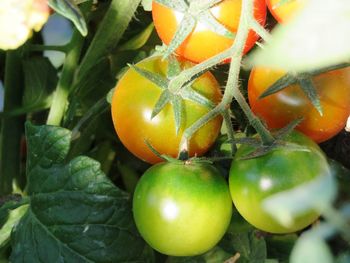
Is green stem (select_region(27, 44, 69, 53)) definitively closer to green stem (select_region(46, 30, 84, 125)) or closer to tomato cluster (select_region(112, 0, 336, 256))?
green stem (select_region(46, 30, 84, 125))

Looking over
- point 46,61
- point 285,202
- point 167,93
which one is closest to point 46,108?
point 46,61

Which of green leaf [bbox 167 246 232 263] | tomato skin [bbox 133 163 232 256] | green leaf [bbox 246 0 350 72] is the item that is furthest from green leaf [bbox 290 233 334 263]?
green leaf [bbox 167 246 232 263]

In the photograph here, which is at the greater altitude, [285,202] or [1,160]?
[285,202]

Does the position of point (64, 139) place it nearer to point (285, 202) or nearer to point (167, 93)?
point (167, 93)

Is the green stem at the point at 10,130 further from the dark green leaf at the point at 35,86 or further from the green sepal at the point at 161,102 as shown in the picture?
the green sepal at the point at 161,102

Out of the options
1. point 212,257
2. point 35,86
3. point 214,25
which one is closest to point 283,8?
point 214,25
